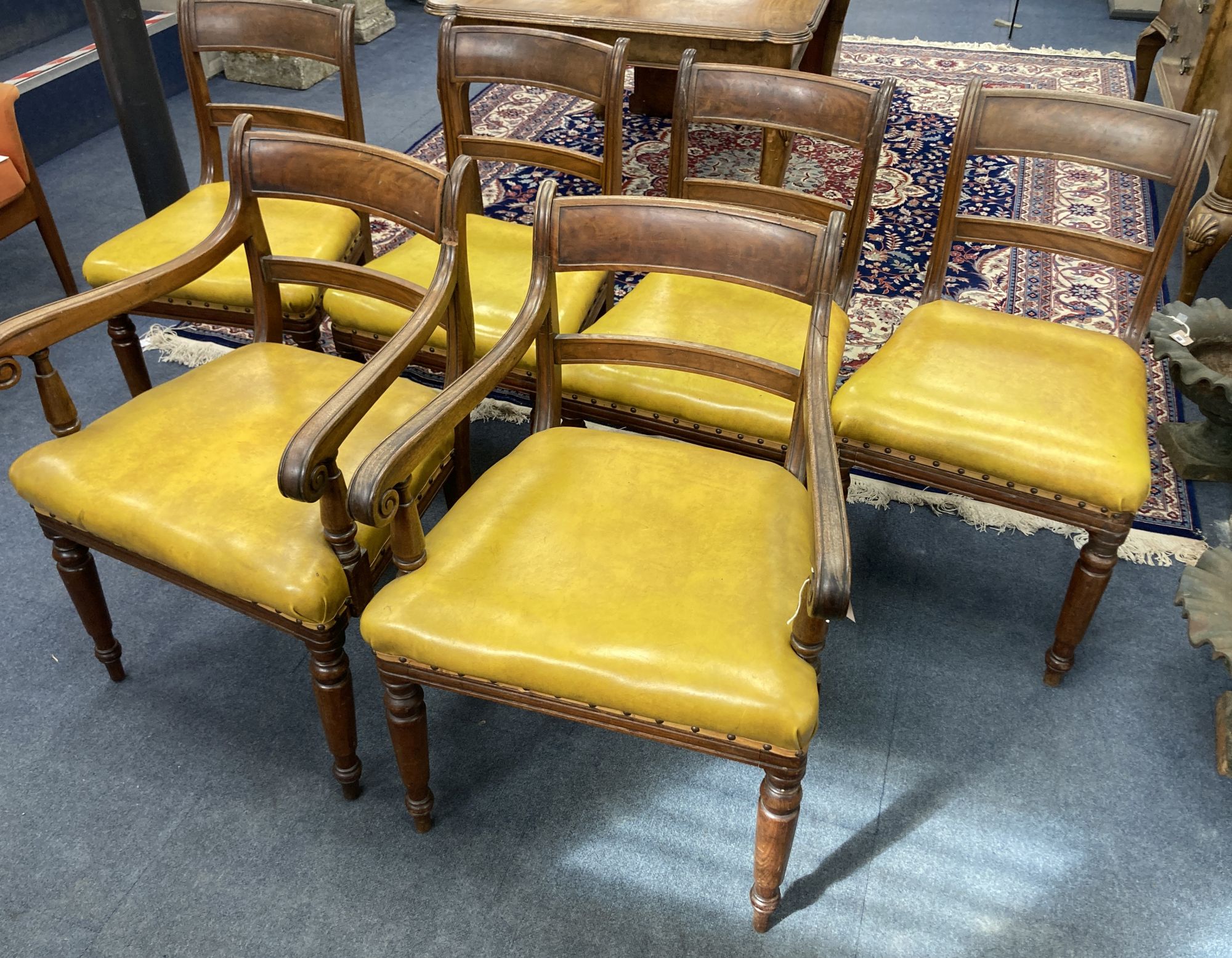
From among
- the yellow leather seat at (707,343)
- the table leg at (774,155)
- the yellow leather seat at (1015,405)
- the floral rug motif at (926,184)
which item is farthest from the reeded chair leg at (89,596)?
the table leg at (774,155)

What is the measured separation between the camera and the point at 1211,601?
1.54 m

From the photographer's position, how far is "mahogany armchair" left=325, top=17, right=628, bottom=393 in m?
1.93

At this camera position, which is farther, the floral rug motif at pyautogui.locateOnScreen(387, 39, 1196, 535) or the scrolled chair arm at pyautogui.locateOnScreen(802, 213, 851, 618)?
A: the floral rug motif at pyautogui.locateOnScreen(387, 39, 1196, 535)

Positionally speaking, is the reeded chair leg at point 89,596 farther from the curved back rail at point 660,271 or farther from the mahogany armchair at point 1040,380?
the mahogany armchair at point 1040,380

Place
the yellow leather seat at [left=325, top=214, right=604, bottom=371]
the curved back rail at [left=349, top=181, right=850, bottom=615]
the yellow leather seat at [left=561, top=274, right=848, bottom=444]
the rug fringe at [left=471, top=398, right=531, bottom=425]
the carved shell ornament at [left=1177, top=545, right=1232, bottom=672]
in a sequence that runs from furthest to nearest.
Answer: the rug fringe at [left=471, top=398, right=531, bottom=425], the yellow leather seat at [left=325, top=214, right=604, bottom=371], the yellow leather seat at [left=561, top=274, right=848, bottom=444], the carved shell ornament at [left=1177, top=545, right=1232, bottom=672], the curved back rail at [left=349, top=181, right=850, bottom=615]

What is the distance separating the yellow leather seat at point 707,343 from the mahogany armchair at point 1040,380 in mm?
128

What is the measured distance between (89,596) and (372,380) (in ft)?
2.48

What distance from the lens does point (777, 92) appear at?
195cm

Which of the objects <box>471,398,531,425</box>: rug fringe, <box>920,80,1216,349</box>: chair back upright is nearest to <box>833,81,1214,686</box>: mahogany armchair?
<box>920,80,1216,349</box>: chair back upright

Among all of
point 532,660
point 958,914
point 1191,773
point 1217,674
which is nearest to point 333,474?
point 532,660

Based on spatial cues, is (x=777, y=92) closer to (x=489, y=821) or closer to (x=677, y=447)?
(x=677, y=447)

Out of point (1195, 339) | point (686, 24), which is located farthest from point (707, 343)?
point (686, 24)

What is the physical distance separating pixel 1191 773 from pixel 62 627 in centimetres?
209

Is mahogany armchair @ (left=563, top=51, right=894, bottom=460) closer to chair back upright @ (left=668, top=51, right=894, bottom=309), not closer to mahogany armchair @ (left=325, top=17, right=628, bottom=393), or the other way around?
chair back upright @ (left=668, top=51, right=894, bottom=309)
